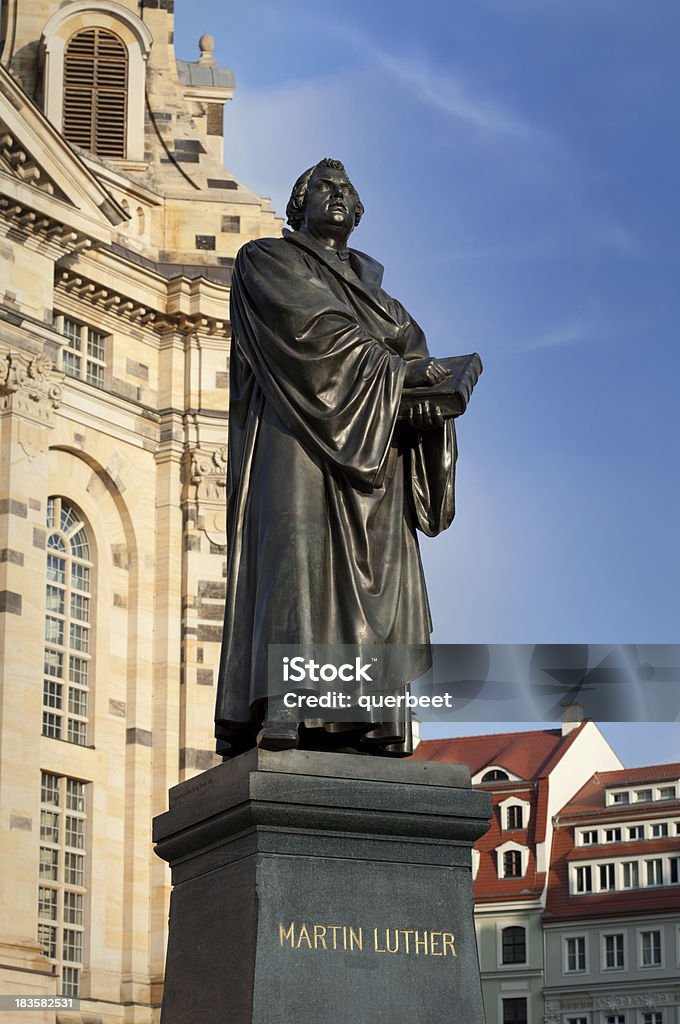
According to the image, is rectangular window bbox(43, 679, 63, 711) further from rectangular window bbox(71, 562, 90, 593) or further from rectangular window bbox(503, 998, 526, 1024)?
rectangular window bbox(503, 998, 526, 1024)

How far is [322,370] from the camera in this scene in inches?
306

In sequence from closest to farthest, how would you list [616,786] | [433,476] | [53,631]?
1. [433,476]
2. [53,631]
3. [616,786]

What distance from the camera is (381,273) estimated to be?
28.2ft

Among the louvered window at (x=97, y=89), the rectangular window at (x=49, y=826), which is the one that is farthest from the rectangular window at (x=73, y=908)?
the louvered window at (x=97, y=89)

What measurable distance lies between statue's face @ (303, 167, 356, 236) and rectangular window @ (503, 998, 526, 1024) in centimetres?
5100

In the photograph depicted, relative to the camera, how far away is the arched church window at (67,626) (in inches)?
1302

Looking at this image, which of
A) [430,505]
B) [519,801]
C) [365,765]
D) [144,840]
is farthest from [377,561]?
[519,801]

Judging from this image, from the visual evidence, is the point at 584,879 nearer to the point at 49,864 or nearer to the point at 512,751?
the point at 512,751

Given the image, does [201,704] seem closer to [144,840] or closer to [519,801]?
[144,840]

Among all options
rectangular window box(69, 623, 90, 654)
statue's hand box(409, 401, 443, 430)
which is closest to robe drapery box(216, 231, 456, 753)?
statue's hand box(409, 401, 443, 430)

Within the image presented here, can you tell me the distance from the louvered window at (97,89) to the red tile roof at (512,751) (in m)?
26.6

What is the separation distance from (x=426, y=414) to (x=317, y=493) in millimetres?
604

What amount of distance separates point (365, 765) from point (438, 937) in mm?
712

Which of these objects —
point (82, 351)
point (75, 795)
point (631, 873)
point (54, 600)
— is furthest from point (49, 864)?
point (631, 873)
